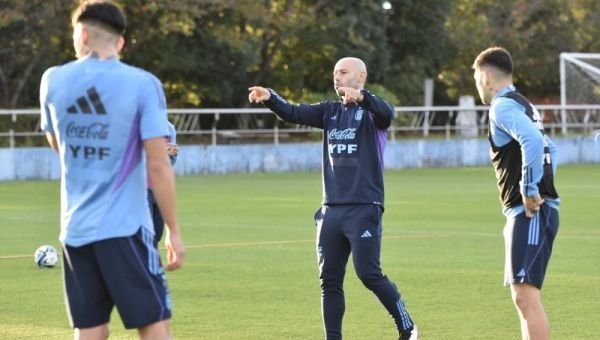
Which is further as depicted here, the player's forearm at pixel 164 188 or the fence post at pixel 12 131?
the fence post at pixel 12 131

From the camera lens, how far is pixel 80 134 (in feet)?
21.0

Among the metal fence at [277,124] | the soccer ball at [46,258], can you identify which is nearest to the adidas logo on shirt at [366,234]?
the soccer ball at [46,258]

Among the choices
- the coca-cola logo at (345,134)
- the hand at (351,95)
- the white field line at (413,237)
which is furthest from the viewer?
the white field line at (413,237)

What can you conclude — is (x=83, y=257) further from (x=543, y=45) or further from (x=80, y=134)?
(x=543, y=45)

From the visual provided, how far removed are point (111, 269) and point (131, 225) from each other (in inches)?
8.6

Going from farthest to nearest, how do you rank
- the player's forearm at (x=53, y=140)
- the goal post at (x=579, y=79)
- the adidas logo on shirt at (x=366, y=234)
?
the goal post at (x=579, y=79)
the adidas logo on shirt at (x=366, y=234)
the player's forearm at (x=53, y=140)

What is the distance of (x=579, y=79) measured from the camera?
5162cm

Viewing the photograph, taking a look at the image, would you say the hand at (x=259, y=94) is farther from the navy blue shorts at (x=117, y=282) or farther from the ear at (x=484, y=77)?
the navy blue shorts at (x=117, y=282)

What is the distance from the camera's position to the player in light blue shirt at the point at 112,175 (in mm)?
6293

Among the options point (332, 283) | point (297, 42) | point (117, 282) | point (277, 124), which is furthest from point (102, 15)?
point (297, 42)

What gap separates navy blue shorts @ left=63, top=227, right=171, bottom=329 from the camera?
6301 millimetres

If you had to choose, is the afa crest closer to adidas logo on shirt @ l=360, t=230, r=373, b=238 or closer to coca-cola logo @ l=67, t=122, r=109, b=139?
adidas logo on shirt @ l=360, t=230, r=373, b=238

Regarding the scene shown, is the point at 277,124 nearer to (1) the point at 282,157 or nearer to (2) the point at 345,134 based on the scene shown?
(1) the point at 282,157

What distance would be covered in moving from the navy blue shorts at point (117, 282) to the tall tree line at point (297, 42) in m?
36.6
